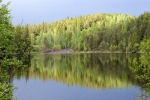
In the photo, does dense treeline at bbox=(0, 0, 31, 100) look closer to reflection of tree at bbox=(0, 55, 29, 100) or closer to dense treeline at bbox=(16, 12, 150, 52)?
reflection of tree at bbox=(0, 55, 29, 100)

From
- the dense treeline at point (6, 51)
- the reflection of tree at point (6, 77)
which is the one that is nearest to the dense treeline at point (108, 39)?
the dense treeline at point (6, 51)

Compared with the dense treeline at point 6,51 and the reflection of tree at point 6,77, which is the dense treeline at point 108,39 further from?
the reflection of tree at point 6,77

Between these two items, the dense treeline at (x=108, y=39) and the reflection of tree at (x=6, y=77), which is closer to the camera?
the reflection of tree at (x=6, y=77)

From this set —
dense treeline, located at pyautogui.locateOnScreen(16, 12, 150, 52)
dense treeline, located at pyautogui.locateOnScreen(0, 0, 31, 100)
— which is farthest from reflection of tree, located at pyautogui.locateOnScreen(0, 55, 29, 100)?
dense treeline, located at pyautogui.locateOnScreen(16, 12, 150, 52)

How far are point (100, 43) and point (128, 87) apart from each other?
10720cm

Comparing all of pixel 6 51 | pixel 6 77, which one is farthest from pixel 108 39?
pixel 6 77

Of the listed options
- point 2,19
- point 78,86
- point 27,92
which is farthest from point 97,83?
point 2,19

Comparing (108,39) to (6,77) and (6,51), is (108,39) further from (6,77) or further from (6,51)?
(6,77)

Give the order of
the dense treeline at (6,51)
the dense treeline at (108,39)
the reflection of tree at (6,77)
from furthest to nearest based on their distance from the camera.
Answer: the dense treeline at (108,39) < the dense treeline at (6,51) < the reflection of tree at (6,77)

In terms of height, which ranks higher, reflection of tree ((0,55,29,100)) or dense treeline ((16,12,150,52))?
dense treeline ((16,12,150,52))

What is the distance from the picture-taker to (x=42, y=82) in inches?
1638

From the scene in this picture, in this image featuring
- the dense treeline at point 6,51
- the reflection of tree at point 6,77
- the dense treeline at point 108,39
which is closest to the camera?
the reflection of tree at point 6,77

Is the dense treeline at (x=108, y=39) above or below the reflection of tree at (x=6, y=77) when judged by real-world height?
above

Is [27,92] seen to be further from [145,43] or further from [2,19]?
[145,43]
